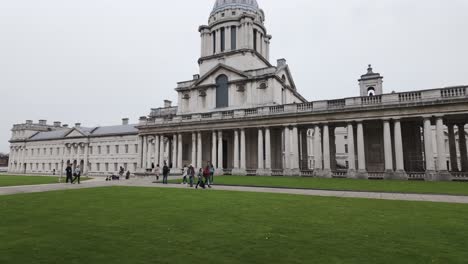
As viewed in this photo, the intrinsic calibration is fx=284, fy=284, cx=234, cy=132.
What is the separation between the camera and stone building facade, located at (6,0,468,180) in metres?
29.5

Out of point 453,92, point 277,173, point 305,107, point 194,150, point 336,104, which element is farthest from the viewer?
point 194,150

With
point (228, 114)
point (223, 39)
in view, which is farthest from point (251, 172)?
point (223, 39)

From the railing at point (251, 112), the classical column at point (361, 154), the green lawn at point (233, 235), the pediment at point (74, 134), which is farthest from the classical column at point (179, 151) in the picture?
the pediment at point (74, 134)

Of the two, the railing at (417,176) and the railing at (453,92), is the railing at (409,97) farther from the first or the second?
the railing at (417,176)

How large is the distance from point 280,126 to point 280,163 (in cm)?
703

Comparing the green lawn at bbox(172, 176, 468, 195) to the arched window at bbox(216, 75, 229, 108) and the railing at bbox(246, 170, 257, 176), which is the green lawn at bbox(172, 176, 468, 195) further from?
the arched window at bbox(216, 75, 229, 108)

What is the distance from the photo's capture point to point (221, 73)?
4744cm

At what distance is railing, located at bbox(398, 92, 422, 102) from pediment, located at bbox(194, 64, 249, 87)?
887 inches

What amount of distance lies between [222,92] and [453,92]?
30.7 meters

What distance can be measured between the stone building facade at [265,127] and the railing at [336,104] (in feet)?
0.38

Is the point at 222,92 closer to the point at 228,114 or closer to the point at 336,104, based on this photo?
the point at 228,114

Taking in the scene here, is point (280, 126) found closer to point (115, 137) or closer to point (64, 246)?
point (64, 246)

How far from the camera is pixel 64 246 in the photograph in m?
5.98

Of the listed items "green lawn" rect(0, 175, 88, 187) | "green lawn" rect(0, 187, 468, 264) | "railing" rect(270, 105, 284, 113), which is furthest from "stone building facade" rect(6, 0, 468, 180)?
"green lawn" rect(0, 187, 468, 264)
